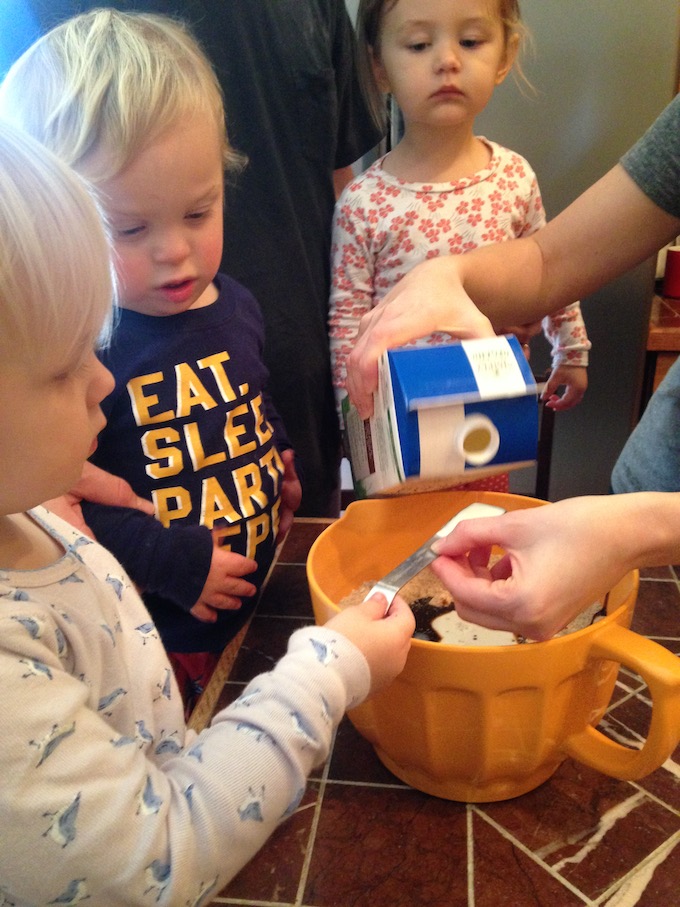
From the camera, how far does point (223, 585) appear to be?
72 cm

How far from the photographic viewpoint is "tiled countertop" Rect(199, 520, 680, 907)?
1.45ft

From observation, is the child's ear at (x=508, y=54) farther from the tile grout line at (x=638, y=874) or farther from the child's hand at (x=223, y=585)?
the tile grout line at (x=638, y=874)

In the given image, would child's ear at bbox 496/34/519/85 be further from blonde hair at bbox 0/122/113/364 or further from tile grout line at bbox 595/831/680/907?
tile grout line at bbox 595/831/680/907

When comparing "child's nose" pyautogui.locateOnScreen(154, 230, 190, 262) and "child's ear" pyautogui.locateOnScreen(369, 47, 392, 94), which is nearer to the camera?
"child's nose" pyautogui.locateOnScreen(154, 230, 190, 262)

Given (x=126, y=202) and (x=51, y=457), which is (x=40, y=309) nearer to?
(x=51, y=457)

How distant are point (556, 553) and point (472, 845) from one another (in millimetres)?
213

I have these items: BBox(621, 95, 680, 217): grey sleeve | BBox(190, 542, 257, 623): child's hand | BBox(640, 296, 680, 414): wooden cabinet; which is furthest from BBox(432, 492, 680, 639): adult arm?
BBox(640, 296, 680, 414): wooden cabinet

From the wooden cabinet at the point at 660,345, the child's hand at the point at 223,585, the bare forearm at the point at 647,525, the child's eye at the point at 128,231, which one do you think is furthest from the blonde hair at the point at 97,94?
the wooden cabinet at the point at 660,345

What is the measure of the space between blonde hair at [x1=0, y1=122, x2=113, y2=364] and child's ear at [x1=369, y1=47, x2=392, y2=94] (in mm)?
805

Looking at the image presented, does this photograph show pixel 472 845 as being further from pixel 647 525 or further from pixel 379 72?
pixel 379 72

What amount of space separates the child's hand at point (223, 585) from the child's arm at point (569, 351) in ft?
2.44

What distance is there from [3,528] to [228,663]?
0.27 m

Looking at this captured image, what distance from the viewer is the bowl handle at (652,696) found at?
40 centimetres

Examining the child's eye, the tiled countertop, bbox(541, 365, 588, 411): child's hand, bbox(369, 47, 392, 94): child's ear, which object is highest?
bbox(369, 47, 392, 94): child's ear
